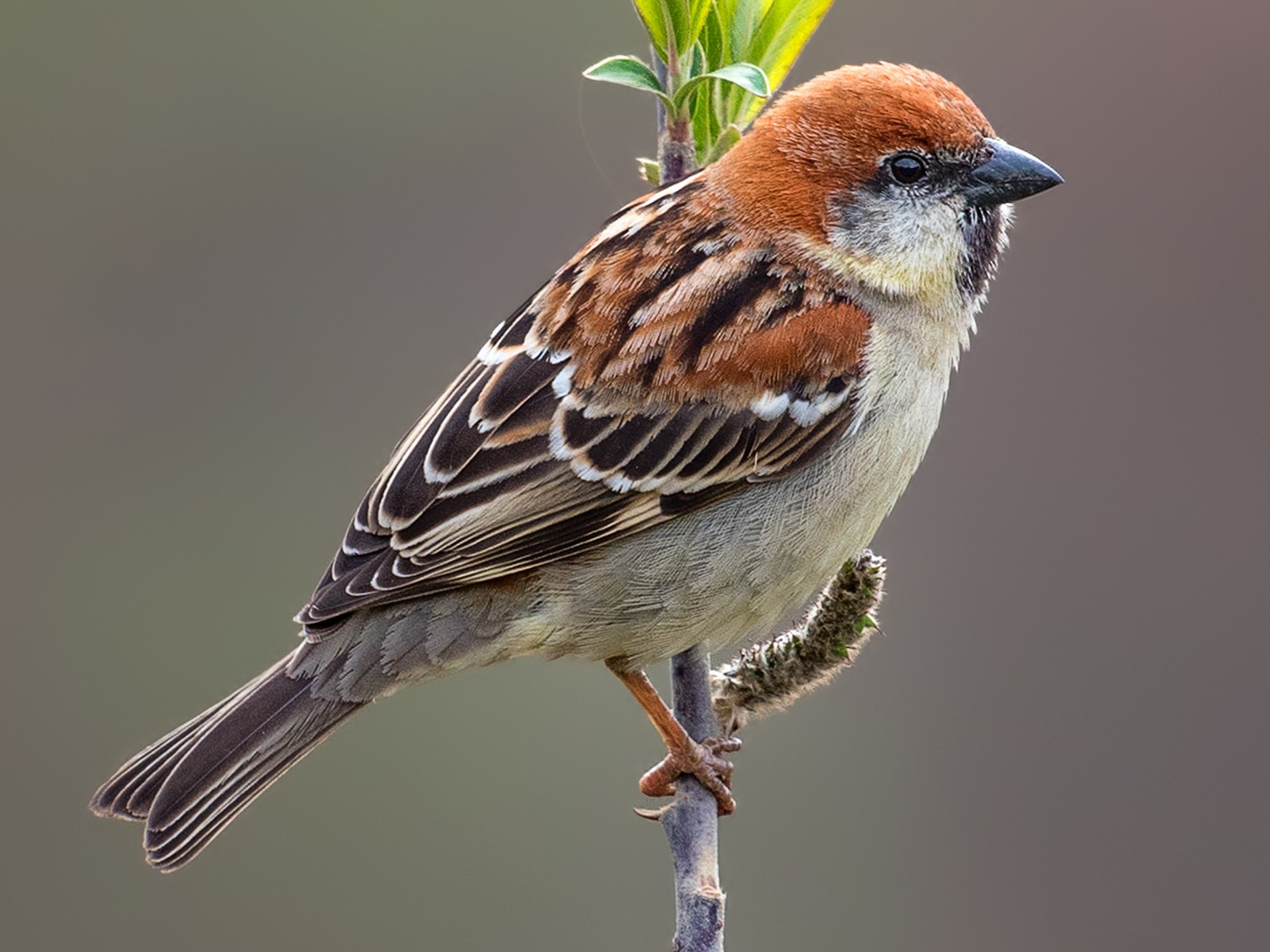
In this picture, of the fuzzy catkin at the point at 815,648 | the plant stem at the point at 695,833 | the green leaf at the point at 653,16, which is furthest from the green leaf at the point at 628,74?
the plant stem at the point at 695,833

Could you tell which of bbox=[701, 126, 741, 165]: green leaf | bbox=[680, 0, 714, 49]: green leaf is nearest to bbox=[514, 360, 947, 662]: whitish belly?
bbox=[701, 126, 741, 165]: green leaf

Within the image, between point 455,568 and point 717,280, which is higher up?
point 717,280

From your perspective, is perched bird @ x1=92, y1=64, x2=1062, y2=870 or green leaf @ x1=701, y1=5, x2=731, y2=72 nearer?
green leaf @ x1=701, y1=5, x2=731, y2=72

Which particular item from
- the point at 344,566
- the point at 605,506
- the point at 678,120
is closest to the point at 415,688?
the point at 344,566

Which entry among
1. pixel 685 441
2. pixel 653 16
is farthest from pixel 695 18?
pixel 685 441

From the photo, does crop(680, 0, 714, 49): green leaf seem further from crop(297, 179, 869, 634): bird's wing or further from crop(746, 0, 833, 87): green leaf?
crop(297, 179, 869, 634): bird's wing

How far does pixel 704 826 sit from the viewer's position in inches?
134

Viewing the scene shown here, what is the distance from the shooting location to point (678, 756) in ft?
12.0

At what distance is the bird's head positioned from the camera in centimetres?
354

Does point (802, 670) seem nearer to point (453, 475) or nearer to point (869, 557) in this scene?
point (869, 557)

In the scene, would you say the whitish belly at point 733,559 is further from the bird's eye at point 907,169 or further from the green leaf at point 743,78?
the green leaf at point 743,78

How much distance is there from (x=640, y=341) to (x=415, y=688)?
3.26ft

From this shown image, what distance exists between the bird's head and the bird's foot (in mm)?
1098

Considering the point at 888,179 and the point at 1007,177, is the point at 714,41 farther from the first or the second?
the point at 1007,177
